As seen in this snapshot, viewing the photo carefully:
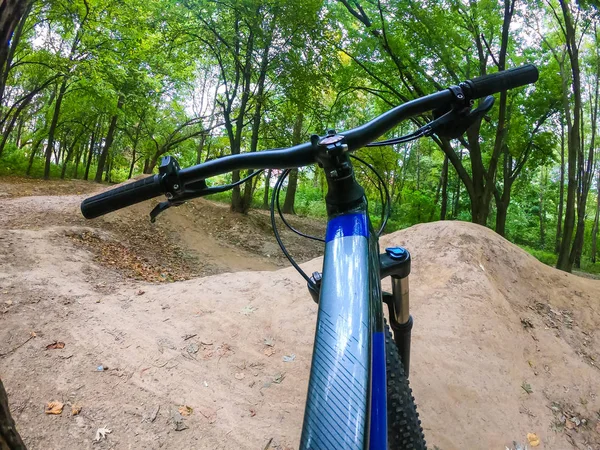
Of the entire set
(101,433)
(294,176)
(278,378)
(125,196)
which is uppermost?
(294,176)

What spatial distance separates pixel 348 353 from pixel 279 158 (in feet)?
2.13

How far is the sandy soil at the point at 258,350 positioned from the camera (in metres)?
2.20

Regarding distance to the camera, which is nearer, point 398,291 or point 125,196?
point 125,196

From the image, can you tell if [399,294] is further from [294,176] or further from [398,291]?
[294,176]

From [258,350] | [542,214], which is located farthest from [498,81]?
[542,214]

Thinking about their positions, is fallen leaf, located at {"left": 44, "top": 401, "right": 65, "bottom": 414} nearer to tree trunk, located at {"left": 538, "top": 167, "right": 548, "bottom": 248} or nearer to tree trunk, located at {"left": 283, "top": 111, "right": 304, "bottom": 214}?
tree trunk, located at {"left": 283, "top": 111, "right": 304, "bottom": 214}

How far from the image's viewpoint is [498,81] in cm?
138

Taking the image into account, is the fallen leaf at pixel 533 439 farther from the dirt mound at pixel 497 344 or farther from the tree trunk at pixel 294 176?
the tree trunk at pixel 294 176

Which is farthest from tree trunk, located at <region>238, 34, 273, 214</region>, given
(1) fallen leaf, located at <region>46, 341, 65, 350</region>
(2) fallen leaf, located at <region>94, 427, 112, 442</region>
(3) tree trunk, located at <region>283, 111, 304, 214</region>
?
(2) fallen leaf, located at <region>94, 427, 112, 442</region>

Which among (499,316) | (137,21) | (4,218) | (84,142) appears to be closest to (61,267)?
(4,218)

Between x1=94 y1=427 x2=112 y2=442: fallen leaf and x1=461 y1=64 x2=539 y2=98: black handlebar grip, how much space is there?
2.50 metres

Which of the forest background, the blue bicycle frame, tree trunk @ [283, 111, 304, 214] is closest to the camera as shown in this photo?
the blue bicycle frame

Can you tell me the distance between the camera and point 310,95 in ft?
39.2

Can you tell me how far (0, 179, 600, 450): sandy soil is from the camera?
2201 millimetres
